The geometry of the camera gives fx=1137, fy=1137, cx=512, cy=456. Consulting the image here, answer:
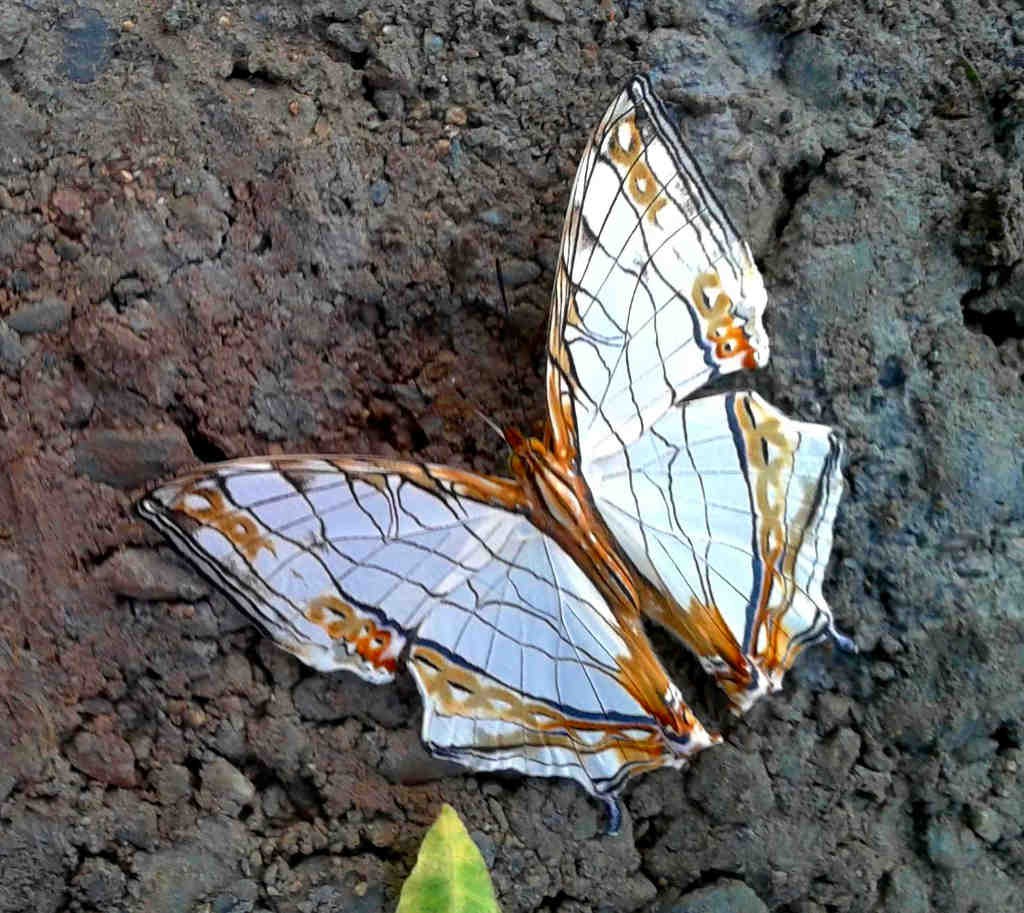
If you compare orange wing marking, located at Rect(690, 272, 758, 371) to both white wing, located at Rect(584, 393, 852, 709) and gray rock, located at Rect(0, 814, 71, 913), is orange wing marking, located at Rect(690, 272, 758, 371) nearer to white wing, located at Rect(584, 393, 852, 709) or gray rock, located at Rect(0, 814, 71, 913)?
white wing, located at Rect(584, 393, 852, 709)

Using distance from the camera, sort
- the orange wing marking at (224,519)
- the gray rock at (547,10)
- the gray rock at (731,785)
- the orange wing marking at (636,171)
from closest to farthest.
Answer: the orange wing marking at (224,519) < the orange wing marking at (636,171) < the gray rock at (731,785) < the gray rock at (547,10)

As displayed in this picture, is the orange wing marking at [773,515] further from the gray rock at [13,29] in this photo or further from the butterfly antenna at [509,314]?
the gray rock at [13,29]

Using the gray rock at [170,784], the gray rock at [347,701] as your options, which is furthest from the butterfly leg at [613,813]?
the gray rock at [170,784]

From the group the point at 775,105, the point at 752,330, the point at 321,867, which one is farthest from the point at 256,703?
the point at 775,105

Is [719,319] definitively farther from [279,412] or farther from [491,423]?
[279,412]

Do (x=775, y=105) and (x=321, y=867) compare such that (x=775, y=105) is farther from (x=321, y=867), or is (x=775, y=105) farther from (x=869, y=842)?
(x=321, y=867)

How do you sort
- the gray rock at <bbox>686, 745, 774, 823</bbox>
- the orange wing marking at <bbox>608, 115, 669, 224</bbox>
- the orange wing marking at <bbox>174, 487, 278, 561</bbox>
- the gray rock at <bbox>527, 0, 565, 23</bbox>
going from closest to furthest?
the orange wing marking at <bbox>174, 487, 278, 561</bbox> → the orange wing marking at <bbox>608, 115, 669, 224</bbox> → the gray rock at <bbox>686, 745, 774, 823</bbox> → the gray rock at <bbox>527, 0, 565, 23</bbox>

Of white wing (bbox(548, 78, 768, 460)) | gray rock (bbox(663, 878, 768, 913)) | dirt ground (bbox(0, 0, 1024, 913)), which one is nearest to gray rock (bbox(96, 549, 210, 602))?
dirt ground (bbox(0, 0, 1024, 913))
